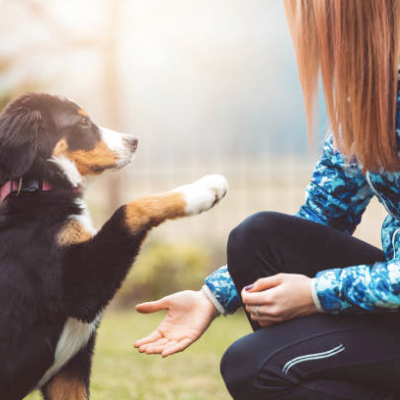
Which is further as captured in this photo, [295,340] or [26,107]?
[26,107]

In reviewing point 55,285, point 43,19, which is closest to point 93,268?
point 55,285

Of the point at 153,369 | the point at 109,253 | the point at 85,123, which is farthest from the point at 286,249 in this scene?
the point at 153,369

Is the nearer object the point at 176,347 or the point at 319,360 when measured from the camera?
the point at 319,360

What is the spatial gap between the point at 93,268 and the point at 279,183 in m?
6.35

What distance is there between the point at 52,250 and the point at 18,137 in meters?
0.43

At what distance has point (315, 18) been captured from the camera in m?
1.67

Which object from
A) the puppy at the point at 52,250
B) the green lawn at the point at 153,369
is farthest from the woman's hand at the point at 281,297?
the green lawn at the point at 153,369

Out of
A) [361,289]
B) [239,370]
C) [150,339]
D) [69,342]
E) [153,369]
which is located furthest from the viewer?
[153,369]

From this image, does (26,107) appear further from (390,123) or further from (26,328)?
(390,123)

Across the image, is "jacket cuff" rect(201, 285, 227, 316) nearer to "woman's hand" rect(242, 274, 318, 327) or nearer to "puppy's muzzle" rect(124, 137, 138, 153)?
"woman's hand" rect(242, 274, 318, 327)

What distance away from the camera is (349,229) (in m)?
2.10

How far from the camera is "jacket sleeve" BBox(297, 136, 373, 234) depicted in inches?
77.2

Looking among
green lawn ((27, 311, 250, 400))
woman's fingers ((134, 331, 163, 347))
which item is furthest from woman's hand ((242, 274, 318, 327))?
green lawn ((27, 311, 250, 400))

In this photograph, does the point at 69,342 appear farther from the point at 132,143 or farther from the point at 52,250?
the point at 132,143
